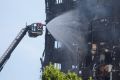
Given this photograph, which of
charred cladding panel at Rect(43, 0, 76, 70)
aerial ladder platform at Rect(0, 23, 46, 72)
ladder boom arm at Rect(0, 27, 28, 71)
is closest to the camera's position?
ladder boom arm at Rect(0, 27, 28, 71)

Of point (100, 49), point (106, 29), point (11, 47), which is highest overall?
point (106, 29)

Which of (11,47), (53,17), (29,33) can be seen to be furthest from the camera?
(53,17)

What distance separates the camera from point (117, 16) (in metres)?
73.1

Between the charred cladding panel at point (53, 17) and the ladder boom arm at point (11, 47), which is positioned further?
the charred cladding panel at point (53, 17)

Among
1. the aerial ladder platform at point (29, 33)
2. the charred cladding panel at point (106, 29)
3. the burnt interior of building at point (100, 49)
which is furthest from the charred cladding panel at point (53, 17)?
the aerial ladder platform at point (29, 33)

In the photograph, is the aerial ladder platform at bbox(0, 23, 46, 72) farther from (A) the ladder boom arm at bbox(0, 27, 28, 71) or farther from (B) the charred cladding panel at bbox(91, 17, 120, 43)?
(B) the charred cladding panel at bbox(91, 17, 120, 43)

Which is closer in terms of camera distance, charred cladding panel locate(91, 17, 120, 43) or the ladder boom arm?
the ladder boom arm

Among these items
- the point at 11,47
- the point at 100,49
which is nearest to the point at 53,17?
the point at 100,49

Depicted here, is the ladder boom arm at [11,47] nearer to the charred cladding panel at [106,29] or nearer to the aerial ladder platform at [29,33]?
the aerial ladder platform at [29,33]

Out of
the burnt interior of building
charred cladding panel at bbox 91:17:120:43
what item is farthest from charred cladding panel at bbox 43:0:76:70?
charred cladding panel at bbox 91:17:120:43

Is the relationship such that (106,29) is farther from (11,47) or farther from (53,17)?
(11,47)

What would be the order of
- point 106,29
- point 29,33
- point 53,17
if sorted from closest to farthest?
point 29,33, point 106,29, point 53,17

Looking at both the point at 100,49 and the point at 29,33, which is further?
the point at 100,49

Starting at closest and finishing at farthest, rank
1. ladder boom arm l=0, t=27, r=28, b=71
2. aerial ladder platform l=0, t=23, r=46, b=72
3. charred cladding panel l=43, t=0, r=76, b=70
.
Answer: ladder boom arm l=0, t=27, r=28, b=71 → aerial ladder platform l=0, t=23, r=46, b=72 → charred cladding panel l=43, t=0, r=76, b=70
